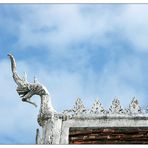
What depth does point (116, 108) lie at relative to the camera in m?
15.8

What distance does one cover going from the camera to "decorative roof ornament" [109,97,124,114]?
1579cm

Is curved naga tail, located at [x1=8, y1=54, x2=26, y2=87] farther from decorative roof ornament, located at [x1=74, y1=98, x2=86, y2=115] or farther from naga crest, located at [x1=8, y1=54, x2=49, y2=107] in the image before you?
decorative roof ornament, located at [x1=74, y1=98, x2=86, y2=115]

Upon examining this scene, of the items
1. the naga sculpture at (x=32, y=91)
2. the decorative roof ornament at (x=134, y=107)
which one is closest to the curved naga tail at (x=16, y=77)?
the naga sculpture at (x=32, y=91)

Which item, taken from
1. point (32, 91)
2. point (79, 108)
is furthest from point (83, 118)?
point (32, 91)

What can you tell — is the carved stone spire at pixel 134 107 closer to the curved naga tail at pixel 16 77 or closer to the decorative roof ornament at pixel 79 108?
the decorative roof ornament at pixel 79 108

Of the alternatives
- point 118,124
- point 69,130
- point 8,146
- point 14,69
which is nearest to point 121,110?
point 118,124

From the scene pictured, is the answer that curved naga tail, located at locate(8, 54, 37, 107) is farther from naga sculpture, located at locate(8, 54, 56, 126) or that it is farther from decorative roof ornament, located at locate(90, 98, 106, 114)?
decorative roof ornament, located at locate(90, 98, 106, 114)

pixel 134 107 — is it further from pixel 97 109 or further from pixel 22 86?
pixel 22 86

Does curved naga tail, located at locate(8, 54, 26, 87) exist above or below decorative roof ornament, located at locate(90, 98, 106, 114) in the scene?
above

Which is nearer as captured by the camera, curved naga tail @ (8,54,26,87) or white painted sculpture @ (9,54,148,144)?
white painted sculpture @ (9,54,148,144)

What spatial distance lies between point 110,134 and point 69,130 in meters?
1.01

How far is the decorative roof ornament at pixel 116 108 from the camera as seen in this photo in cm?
1579

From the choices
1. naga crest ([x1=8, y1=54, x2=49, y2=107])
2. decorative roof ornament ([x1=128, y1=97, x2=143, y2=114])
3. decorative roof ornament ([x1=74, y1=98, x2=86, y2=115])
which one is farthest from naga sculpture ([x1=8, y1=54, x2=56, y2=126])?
decorative roof ornament ([x1=128, y1=97, x2=143, y2=114])

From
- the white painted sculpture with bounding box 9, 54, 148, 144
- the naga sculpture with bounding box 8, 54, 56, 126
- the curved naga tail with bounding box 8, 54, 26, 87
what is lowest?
the white painted sculpture with bounding box 9, 54, 148, 144
